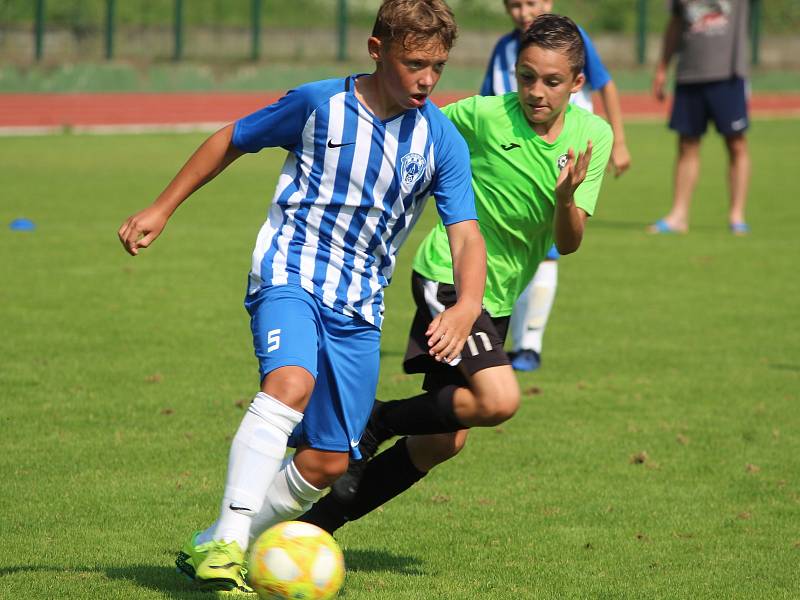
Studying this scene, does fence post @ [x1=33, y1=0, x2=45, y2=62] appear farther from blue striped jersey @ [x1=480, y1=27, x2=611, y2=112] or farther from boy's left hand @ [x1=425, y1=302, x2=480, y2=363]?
boy's left hand @ [x1=425, y1=302, x2=480, y2=363]

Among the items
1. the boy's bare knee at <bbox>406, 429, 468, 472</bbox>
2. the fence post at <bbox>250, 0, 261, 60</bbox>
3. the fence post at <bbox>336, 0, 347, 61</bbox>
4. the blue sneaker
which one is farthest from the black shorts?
the fence post at <bbox>336, 0, 347, 61</bbox>

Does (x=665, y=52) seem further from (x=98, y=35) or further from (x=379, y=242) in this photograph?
(x=98, y=35)

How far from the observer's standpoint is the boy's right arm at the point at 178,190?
150 inches

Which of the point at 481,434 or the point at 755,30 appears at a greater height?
the point at 755,30

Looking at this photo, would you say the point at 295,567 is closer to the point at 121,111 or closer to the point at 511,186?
the point at 511,186

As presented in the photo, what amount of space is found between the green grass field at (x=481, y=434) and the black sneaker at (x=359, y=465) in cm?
22

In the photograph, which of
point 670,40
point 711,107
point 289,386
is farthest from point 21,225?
point 289,386

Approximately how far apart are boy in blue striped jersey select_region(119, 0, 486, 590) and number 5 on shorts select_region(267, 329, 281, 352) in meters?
0.07

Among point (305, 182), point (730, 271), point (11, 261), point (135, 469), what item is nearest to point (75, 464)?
point (135, 469)

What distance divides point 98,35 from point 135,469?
2224 centimetres

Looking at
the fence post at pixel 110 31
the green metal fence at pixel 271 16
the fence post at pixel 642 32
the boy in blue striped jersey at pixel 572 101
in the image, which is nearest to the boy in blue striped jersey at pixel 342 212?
the boy in blue striped jersey at pixel 572 101

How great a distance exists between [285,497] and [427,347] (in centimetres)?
78

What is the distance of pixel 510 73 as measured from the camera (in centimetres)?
766

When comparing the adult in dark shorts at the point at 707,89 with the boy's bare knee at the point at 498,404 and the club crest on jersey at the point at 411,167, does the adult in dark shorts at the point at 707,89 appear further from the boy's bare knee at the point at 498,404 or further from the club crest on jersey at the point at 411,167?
the club crest on jersey at the point at 411,167
